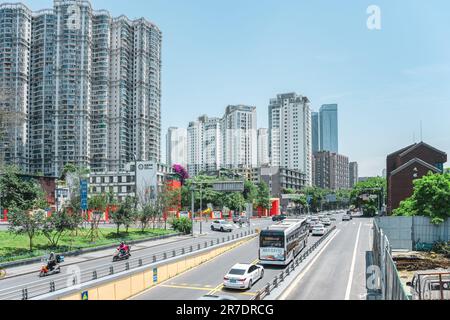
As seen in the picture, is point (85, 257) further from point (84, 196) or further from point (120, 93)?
point (120, 93)

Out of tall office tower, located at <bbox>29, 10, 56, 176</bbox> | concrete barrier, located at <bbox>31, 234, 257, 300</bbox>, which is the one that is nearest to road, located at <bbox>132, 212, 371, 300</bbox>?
concrete barrier, located at <bbox>31, 234, 257, 300</bbox>

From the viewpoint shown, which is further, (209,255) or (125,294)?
(209,255)

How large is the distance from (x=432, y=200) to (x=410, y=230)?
4.08 meters

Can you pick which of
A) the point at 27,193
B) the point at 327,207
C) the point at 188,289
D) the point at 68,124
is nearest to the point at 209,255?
the point at 188,289

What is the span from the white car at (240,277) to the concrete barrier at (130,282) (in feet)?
15.2

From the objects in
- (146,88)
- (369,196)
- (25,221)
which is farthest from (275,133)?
(25,221)

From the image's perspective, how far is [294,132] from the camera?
180 m

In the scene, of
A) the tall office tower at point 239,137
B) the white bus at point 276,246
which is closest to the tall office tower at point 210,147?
the tall office tower at point 239,137

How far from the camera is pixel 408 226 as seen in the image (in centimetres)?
4522

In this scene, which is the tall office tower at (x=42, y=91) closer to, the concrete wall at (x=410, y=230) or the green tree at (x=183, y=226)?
the green tree at (x=183, y=226)

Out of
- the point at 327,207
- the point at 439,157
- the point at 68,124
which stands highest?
the point at 68,124

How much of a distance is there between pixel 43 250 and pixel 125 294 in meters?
21.0
